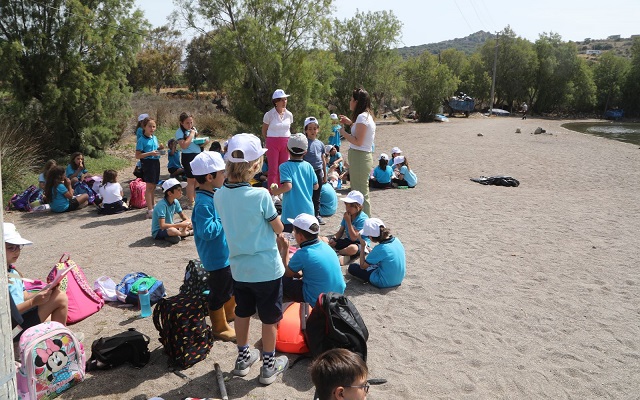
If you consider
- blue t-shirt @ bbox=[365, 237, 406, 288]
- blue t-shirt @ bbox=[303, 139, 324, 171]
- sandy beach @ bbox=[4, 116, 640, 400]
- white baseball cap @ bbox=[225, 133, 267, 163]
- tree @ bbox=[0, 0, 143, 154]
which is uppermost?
tree @ bbox=[0, 0, 143, 154]

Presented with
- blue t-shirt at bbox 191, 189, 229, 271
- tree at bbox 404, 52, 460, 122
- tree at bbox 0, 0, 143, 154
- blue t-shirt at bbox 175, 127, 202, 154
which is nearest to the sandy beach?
blue t-shirt at bbox 191, 189, 229, 271

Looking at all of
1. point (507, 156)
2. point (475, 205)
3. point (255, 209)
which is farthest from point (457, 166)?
point (255, 209)

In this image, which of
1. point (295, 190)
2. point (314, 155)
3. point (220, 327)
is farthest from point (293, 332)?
point (314, 155)

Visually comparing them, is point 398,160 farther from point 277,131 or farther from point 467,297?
point 467,297

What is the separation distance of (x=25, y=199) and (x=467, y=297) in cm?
821

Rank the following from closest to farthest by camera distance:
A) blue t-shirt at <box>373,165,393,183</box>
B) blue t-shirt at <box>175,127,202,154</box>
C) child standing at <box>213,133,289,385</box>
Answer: child standing at <box>213,133,289,385</box> < blue t-shirt at <box>175,127,202,154</box> < blue t-shirt at <box>373,165,393,183</box>

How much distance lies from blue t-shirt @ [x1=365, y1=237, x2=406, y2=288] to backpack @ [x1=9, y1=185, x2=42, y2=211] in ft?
23.1

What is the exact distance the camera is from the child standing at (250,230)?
11.1 feet

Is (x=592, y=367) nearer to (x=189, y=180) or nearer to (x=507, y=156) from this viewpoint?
(x=189, y=180)

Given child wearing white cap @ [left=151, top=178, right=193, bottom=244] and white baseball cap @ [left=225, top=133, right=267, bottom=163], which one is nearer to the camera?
white baseball cap @ [left=225, top=133, right=267, bottom=163]

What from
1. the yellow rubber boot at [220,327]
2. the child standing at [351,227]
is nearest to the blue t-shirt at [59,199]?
the child standing at [351,227]

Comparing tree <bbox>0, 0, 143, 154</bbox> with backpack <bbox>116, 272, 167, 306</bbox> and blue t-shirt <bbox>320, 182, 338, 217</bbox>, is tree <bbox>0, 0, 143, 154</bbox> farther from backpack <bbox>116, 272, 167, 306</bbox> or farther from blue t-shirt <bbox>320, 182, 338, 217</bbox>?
backpack <bbox>116, 272, 167, 306</bbox>

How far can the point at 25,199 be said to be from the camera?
29.9ft

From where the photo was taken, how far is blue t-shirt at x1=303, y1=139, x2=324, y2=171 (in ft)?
24.4
